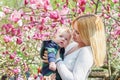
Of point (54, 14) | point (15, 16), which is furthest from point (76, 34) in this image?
point (15, 16)

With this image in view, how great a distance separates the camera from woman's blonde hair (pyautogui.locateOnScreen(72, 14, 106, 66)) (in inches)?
132

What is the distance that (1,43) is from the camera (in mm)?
6215

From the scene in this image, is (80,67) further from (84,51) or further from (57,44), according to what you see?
(57,44)

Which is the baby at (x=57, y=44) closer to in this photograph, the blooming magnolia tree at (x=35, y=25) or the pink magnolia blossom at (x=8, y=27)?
the blooming magnolia tree at (x=35, y=25)

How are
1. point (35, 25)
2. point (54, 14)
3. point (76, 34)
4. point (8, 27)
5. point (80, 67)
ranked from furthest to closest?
point (35, 25) < point (8, 27) < point (54, 14) < point (76, 34) < point (80, 67)

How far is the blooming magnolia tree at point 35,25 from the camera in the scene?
4.83m

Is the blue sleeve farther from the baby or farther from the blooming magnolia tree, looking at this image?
the blooming magnolia tree

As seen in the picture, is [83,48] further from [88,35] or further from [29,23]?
[29,23]

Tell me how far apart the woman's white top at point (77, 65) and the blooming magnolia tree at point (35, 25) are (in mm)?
1231

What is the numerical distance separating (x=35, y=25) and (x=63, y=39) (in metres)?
1.99

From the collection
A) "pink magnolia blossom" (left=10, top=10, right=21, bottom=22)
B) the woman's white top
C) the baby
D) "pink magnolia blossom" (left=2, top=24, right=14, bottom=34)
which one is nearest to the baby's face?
the baby

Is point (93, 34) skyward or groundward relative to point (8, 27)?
skyward

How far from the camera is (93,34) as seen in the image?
335 cm

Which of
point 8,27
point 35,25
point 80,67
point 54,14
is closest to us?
point 80,67
